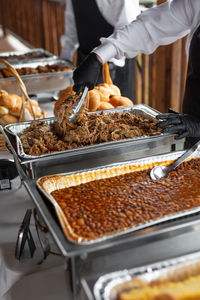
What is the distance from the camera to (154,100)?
3229mm

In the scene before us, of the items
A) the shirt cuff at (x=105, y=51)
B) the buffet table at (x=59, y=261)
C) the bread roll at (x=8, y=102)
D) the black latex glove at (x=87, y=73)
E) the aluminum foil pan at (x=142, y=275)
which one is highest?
the shirt cuff at (x=105, y=51)

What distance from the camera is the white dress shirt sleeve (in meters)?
2.79

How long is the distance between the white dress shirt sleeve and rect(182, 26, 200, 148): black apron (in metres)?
1.49

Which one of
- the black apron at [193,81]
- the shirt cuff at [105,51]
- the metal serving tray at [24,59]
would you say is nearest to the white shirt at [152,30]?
the shirt cuff at [105,51]

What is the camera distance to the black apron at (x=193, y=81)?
58.6 inches

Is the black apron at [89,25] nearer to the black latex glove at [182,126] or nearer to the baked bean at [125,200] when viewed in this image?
the black latex glove at [182,126]

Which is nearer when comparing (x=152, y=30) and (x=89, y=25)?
(x=152, y=30)

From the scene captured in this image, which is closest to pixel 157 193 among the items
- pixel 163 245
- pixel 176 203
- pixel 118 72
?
pixel 176 203

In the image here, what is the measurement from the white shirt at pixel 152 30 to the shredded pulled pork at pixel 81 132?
1.19ft

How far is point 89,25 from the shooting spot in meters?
2.57

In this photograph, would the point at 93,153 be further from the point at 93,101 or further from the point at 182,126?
the point at 93,101

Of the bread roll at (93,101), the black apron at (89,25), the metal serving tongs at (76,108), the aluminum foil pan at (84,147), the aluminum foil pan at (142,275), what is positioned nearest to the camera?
the aluminum foil pan at (142,275)

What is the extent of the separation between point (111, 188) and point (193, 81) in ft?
2.56

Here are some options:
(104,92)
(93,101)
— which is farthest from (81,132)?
(104,92)
